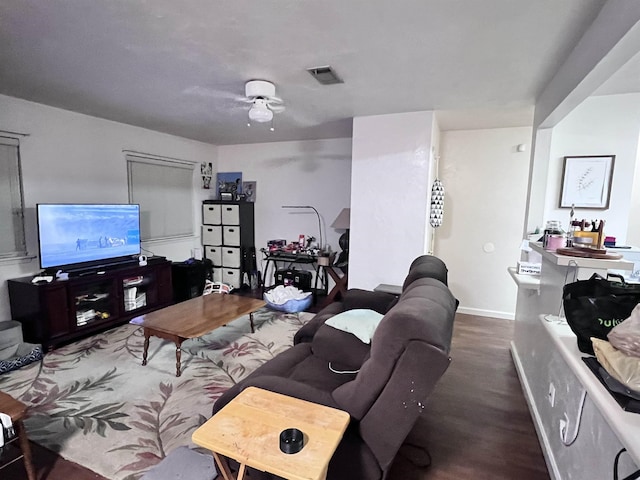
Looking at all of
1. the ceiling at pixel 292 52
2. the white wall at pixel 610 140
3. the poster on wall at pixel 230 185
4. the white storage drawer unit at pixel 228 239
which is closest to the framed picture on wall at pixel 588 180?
the white wall at pixel 610 140

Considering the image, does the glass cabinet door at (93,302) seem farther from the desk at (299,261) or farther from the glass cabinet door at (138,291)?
the desk at (299,261)

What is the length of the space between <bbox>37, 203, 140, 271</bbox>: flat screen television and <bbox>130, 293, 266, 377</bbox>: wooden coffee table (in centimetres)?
109

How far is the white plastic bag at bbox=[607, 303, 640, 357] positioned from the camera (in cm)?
87

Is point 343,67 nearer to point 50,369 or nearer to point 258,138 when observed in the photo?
point 258,138

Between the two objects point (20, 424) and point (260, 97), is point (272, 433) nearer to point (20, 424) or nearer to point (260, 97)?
point (20, 424)

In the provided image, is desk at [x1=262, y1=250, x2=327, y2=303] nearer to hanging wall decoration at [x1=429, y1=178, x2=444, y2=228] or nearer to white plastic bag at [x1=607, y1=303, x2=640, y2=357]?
hanging wall decoration at [x1=429, y1=178, x2=444, y2=228]

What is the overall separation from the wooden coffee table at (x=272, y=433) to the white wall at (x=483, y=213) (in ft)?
11.3

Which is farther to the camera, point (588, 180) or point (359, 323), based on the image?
point (588, 180)

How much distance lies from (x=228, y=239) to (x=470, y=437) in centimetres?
409

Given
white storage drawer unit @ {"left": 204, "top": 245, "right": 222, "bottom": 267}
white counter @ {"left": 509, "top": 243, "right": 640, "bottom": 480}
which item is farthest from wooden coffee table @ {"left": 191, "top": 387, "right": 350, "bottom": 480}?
white storage drawer unit @ {"left": 204, "top": 245, "right": 222, "bottom": 267}

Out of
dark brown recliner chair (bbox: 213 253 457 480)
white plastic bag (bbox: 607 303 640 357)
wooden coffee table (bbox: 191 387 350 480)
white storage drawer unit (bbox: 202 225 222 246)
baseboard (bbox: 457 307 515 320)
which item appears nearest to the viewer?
white plastic bag (bbox: 607 303 640 357)

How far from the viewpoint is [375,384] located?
1.32 metres

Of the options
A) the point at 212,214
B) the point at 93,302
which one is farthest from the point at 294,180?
the point at 93,302

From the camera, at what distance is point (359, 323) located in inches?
79.1
